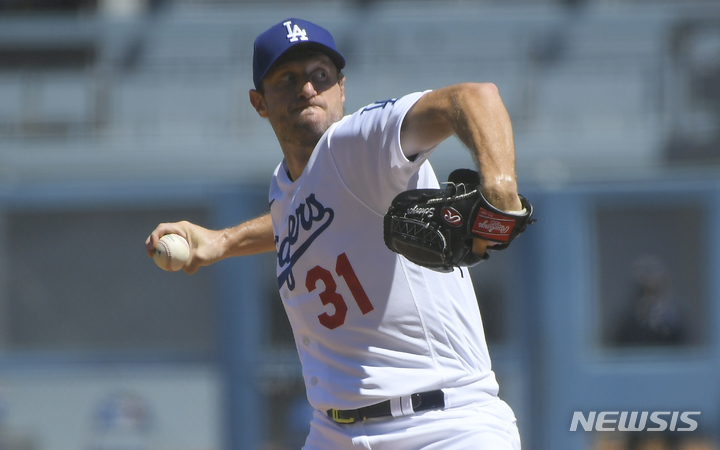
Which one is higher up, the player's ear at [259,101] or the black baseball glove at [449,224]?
the player's ear at [259,101]

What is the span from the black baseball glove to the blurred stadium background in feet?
14.7

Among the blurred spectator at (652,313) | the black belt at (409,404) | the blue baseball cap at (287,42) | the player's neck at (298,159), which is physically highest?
the blue baseball cap at (287,42)

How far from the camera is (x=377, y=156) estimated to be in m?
1.95

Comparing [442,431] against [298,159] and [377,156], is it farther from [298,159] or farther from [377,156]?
[298,159]

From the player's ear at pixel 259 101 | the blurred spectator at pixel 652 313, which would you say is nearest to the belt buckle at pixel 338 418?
the player's ear at pixel 259 101

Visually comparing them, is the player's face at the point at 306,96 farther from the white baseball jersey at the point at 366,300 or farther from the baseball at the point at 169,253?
the baseball at the point at 169,253

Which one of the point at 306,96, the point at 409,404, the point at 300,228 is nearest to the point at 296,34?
the point at 306,96

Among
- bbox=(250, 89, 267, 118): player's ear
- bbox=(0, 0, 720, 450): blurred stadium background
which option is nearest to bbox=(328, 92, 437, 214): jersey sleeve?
bbox=(250, 89, 267, 118): player's ear

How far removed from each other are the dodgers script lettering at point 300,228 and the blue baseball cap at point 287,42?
0.43 m

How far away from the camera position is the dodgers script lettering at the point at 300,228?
220cm

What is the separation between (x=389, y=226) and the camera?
1832 millimetres

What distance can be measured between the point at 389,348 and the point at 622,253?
4898 mm

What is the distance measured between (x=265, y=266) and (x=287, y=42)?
426cm

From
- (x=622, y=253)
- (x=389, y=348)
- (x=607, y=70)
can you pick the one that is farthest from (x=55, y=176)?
(x=389, y=348)
